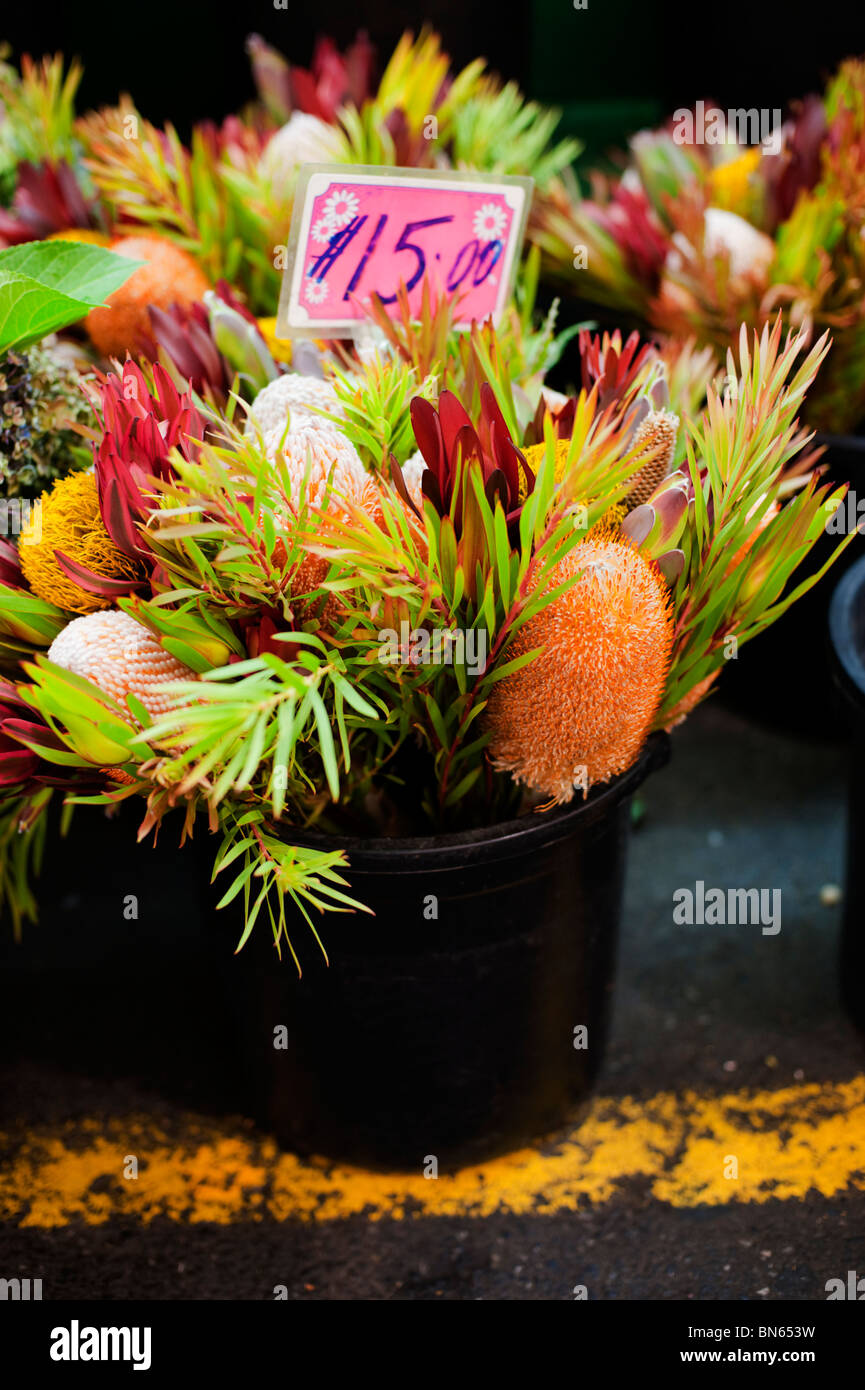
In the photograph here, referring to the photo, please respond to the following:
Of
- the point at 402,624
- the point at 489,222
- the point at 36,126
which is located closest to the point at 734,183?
the point at 489,222

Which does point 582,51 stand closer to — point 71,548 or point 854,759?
point 854,759

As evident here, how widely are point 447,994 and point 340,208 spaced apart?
20.7 inches

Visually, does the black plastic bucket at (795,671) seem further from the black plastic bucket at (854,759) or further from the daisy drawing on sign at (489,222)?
the daisy drawing on sign at (489,222)

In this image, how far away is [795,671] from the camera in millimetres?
1323

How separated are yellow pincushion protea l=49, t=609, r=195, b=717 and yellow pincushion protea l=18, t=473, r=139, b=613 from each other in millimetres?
36

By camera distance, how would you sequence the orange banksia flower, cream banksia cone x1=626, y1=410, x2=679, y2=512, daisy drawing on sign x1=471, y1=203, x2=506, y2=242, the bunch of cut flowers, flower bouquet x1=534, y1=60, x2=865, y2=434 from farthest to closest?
flower bouquet x1=534, y1=60, x2=865, y2=434 < the orange banksia flower < daisy drawing on sign x1=471, y1=203, x2=506, y2=242 < cream banksia cone x1=626, y1=410, x2=679, y2=512 < the bunch of cut flowers

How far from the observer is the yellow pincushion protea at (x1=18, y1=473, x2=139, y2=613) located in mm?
643

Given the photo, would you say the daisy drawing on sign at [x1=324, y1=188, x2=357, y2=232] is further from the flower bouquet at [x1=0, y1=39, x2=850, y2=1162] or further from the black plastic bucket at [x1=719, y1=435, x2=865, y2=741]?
the black plastic bucket at [x1=719, y1=435, x2=865, y2=741]

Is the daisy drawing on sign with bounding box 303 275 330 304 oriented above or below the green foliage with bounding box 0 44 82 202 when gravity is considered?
below

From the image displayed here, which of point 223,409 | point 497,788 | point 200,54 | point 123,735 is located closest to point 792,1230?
point 497,788

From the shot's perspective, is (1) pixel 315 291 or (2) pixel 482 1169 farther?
(2) pixel 482 1169

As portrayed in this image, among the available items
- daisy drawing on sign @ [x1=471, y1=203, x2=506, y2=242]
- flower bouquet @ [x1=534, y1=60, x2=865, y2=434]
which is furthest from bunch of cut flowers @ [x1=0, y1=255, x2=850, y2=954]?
flower bouquet @ [x1=534, y1=60, x2=865, y2=434]

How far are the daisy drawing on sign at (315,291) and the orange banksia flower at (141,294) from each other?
0.18 m

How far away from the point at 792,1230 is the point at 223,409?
705 millimetres
